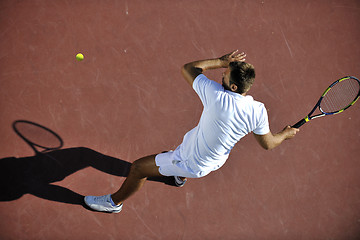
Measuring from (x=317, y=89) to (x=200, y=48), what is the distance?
1673mm

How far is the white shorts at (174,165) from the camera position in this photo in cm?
296

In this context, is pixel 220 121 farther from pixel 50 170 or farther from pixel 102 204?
pixel 50 170

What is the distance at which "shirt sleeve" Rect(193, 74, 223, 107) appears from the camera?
2555 millimetres

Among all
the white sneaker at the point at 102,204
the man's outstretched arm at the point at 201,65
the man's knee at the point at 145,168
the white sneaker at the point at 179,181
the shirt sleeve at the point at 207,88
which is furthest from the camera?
the white sneaker at the point at 179,181

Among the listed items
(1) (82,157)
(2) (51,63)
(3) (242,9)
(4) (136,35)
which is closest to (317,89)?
(3) (242,9)

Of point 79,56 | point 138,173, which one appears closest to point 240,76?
point 138,173

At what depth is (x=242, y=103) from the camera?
252 cm

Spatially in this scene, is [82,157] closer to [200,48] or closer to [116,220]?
[116,220]

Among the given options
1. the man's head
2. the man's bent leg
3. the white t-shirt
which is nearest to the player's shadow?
the man's bent leg

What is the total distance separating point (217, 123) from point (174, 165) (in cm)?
68

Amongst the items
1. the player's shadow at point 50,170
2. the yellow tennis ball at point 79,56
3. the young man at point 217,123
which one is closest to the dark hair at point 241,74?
the young man at point 217,123

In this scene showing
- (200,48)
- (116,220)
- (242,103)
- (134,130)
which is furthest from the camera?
(200,48)

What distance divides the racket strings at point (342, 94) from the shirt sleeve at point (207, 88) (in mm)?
1774

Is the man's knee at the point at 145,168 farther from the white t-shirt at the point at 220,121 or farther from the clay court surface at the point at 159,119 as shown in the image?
the clay court surface at the point at 159,119
